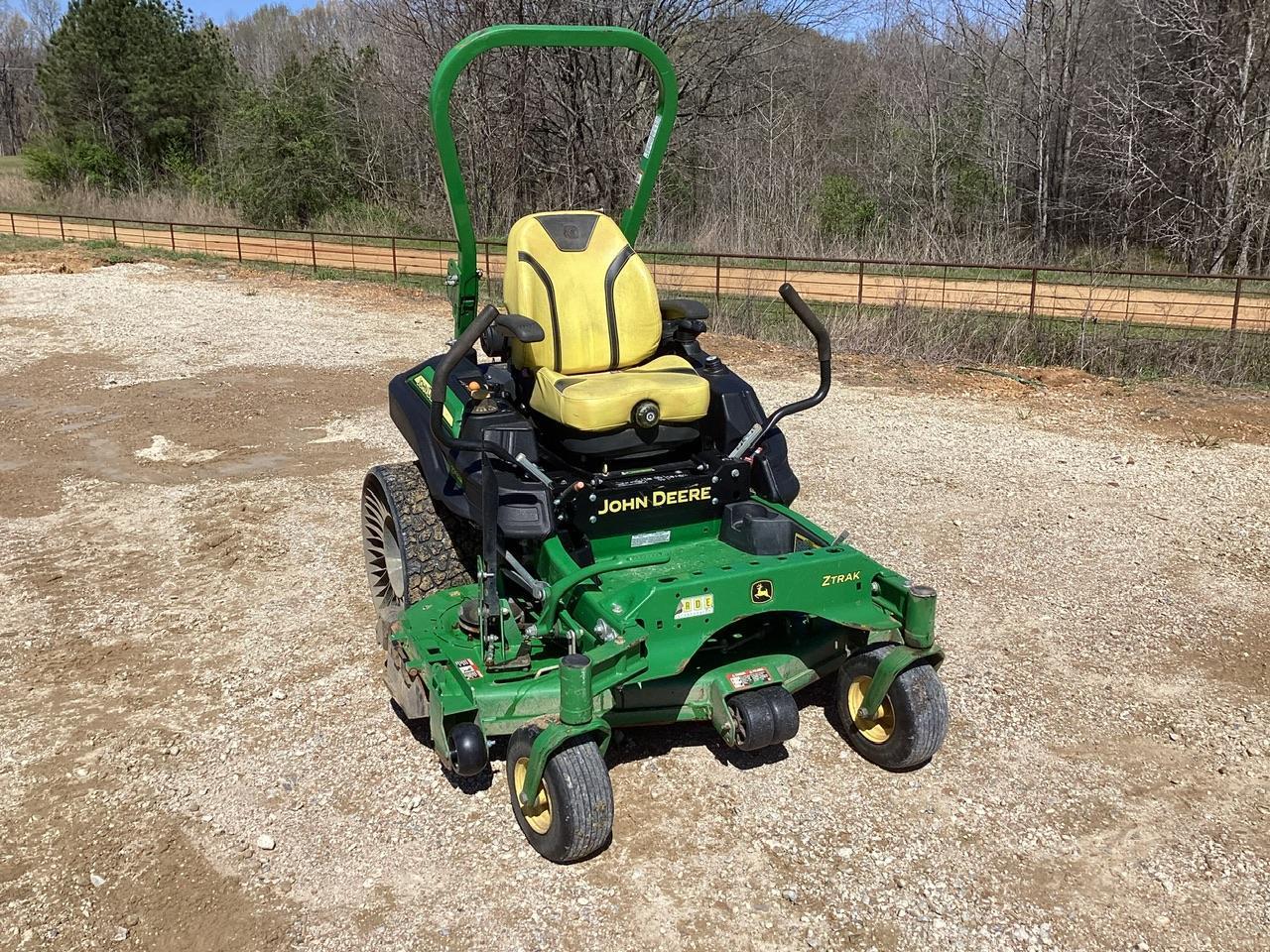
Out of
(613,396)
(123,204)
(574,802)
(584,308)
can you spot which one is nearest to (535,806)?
(574,802)

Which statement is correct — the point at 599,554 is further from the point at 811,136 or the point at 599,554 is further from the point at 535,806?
the point at 811,136

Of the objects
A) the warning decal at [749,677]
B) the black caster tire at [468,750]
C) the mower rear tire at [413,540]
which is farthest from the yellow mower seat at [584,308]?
the black caster tire at [468,750]

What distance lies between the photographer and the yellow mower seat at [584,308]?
3.83m

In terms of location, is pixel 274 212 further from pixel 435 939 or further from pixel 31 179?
pixel 435 939

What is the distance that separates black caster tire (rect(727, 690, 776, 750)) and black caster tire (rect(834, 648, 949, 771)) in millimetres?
525

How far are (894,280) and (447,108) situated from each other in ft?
38.9

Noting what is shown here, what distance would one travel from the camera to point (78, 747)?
3668 mm

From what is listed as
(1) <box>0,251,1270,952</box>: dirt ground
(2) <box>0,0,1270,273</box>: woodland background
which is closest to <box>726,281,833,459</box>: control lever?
(1) <box>0,251,1270,952</box>: dirt ground

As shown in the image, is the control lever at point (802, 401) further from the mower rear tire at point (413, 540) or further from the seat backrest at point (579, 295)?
the mower rear tire at point (413, 540)

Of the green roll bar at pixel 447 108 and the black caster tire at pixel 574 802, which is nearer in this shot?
the black caster tire at pixel 574 802

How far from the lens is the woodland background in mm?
18750

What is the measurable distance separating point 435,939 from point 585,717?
28.5 inches

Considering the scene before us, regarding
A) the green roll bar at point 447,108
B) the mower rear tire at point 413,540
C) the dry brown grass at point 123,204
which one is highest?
the dry brown grass at point 123,204

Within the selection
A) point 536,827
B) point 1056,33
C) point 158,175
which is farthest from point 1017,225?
point 158,175
